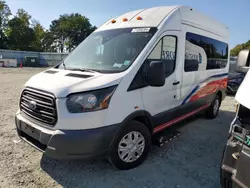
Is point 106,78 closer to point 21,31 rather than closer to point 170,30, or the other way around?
point 170,30

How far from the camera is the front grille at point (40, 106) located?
2822mm

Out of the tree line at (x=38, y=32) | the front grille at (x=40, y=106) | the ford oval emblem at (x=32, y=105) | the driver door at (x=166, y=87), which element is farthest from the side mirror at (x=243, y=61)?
the tree line at (x=38, y=32)

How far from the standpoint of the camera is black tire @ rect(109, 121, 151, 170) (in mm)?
3086

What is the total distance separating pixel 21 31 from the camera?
53000 millimetres

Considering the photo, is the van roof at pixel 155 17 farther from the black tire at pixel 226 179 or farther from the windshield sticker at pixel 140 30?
the black tire at pixel 226 179

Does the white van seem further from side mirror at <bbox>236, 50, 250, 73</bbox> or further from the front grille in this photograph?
side mirror at <bbox>236, 50, 250, 73</bbox>

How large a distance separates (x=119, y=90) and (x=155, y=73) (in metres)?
0.57

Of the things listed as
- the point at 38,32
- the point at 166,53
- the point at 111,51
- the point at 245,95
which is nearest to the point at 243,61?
the point at 245,95

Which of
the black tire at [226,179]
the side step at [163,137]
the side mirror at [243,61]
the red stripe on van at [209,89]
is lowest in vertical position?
the side step at [163,137]

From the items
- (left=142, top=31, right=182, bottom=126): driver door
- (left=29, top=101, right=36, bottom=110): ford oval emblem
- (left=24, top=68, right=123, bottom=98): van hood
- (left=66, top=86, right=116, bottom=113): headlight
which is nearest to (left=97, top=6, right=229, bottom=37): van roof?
(left=142, top=31, right=182, bottom=126): driver door

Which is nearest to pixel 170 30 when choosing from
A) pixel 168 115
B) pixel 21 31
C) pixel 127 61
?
pixel 127 61

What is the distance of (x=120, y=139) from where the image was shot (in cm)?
312

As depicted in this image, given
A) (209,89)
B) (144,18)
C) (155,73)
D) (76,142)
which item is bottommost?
(76,142)

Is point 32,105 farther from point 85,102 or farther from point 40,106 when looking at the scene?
point 85,102
